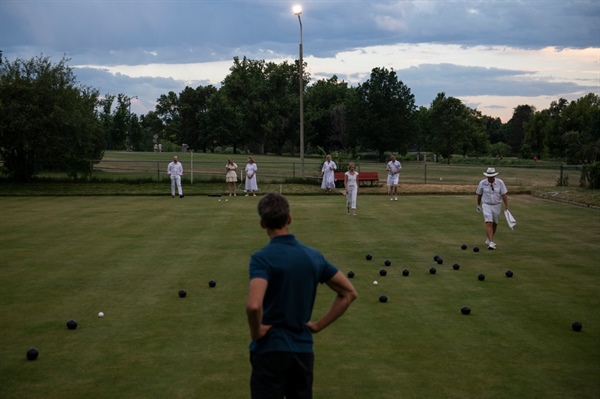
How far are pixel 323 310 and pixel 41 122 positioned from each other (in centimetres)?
3245

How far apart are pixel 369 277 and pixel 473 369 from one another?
617cm

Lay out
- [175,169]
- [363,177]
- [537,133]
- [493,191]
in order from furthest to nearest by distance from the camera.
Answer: [537,133], [363,177], [175,169], [493,191]

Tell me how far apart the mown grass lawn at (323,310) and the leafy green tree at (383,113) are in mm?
75210

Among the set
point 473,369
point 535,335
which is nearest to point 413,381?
point 473,369

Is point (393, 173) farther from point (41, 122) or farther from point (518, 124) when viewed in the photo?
point (518, 124)

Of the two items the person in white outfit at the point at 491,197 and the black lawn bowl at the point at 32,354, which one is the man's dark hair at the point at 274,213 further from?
the person in white outfit at the point at 491,197

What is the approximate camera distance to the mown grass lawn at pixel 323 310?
8172 millimetres

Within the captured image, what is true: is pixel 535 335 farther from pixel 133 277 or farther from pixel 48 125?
pixel 48 125

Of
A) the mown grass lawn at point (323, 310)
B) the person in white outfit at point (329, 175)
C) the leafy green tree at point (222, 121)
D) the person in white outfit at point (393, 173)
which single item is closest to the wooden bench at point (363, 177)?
the person in white outfit at point (329, 175)

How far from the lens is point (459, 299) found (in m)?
12.6

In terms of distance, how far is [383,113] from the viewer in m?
99.6

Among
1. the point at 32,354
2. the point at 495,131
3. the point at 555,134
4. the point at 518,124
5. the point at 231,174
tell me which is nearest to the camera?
the point at 32,354

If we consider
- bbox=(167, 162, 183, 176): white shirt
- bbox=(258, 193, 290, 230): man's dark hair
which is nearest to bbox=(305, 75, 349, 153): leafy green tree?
bbox=(167, 162, 183, 176): white shirt

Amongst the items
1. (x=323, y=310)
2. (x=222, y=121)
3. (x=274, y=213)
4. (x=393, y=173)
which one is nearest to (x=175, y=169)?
(x=393, y=173)
